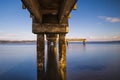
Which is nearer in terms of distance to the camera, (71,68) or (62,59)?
(62,59)

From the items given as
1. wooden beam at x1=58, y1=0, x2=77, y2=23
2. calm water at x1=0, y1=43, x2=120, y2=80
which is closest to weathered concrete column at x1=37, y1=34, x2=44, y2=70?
calm water at x1=0, y1=43, x2=120, y2=80

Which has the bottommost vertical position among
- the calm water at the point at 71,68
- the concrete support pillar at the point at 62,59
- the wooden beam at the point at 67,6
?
the calm water at the point at 71,68

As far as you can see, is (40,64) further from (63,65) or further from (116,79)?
(116,79)

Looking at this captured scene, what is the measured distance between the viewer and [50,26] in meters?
7.10

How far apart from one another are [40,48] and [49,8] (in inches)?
73.8

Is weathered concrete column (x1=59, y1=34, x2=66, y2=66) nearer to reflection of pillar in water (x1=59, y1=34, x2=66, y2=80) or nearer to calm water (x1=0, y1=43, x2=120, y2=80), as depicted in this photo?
reflection of pillar in water (x1=59, y1=34, x2=66, y2=80)

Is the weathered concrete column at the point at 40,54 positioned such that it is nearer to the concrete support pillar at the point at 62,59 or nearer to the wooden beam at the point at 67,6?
the concrete support pillar at the point at 62,59

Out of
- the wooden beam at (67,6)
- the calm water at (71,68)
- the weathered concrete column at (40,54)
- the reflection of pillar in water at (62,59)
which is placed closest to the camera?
the wooden beam at (67,6)

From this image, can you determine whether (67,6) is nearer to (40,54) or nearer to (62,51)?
(40,54)

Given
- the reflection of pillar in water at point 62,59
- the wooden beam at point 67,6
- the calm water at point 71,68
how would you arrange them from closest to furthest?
the wooden beam at point 67,6
the reflection of pillar in water at point 62,59
the calm water at point 71,68

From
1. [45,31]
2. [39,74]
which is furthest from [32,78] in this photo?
[45,31]

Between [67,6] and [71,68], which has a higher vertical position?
[67,6]

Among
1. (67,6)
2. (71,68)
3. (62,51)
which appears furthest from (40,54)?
(71,68)

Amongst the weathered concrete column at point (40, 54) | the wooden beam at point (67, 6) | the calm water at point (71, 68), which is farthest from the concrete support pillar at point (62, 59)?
the wooden beam at point (67, 6)
